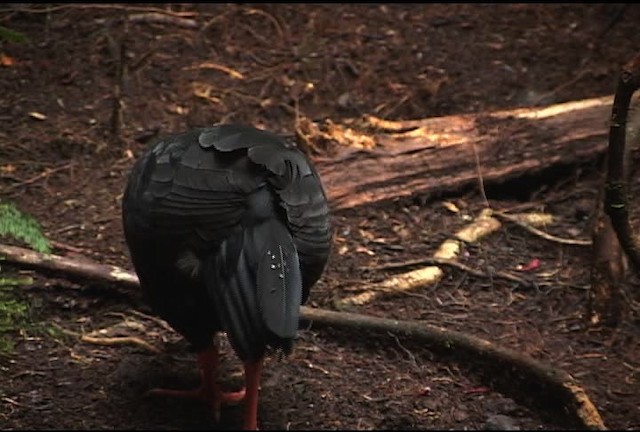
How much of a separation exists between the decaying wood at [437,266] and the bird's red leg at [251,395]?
2.90 feet

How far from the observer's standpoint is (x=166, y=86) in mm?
6852

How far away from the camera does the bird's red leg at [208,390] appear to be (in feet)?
14.0

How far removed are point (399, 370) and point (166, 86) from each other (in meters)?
3.05

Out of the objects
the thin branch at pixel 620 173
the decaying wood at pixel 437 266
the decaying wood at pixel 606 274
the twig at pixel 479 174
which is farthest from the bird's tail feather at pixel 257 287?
the twig at pixel 479 174

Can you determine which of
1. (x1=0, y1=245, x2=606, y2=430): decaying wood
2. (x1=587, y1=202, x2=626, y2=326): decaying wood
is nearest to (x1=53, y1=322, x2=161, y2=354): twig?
(x1=0, y1=245, x2=606, y2=430): decaying wood

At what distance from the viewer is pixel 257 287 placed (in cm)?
352

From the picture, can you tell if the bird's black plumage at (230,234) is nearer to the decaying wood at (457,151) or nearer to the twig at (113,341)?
the twig at (113,341)

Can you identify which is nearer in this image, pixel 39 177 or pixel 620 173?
pixel 620 173

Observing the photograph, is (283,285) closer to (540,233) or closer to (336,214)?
(336,214)

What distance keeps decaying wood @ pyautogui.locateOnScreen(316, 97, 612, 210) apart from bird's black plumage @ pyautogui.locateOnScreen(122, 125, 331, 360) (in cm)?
160

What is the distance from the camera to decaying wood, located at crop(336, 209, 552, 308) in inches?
195

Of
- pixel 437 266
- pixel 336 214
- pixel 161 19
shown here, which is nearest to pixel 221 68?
pixel 161 19

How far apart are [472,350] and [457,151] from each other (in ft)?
5.25

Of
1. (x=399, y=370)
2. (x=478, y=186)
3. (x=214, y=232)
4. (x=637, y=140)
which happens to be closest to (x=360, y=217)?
(x=478, y=186)
